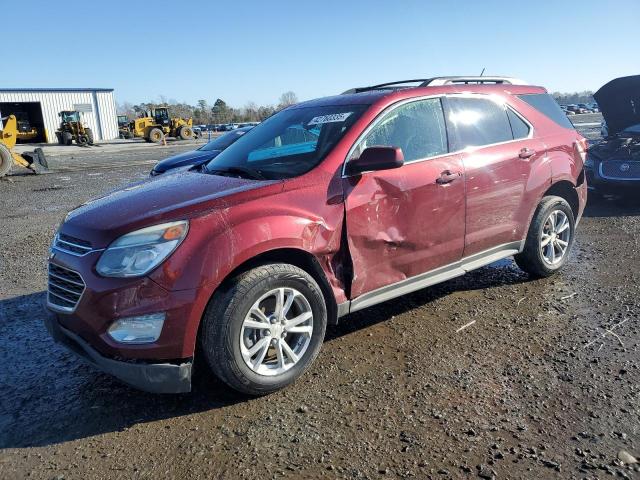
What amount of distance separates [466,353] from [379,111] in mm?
1885

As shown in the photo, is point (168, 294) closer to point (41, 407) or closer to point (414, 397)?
point (41, 407)

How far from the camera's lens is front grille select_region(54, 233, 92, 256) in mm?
2915

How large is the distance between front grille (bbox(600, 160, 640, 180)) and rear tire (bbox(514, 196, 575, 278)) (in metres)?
4.06

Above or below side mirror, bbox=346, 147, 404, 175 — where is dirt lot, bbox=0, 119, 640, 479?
below

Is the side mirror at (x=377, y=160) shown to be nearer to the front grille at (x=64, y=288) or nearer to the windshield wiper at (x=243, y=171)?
the windshield wiper at (x=243, y=171)

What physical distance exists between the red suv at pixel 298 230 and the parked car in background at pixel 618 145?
4382 mm

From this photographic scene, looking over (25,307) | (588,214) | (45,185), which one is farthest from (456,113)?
(45,185)

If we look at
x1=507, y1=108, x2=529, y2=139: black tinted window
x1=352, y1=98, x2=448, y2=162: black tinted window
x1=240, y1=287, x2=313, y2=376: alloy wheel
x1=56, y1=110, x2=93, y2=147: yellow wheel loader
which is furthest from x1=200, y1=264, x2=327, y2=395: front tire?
x1=56, y1=110, x2=93, y2=147: yellow wheel loader

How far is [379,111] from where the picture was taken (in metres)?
3.75

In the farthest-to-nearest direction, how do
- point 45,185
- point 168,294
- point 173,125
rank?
point 173,125
point 45,185
point 168,294

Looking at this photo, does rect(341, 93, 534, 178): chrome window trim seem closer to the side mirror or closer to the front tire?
the side mirror

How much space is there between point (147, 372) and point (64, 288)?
762 mm

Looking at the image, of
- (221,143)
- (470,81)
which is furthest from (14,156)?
(470,81)

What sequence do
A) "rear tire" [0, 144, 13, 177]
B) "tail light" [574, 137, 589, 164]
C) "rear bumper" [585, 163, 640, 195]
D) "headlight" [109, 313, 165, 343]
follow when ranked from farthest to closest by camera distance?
1. "rear tire" [0, 144, 13, 177]
2. "rear bumper" [585, 163, 640, 195]
3. "tail light" [574, 137, 589, 164]
4. "headlight" [109, 313, 165, 343]
